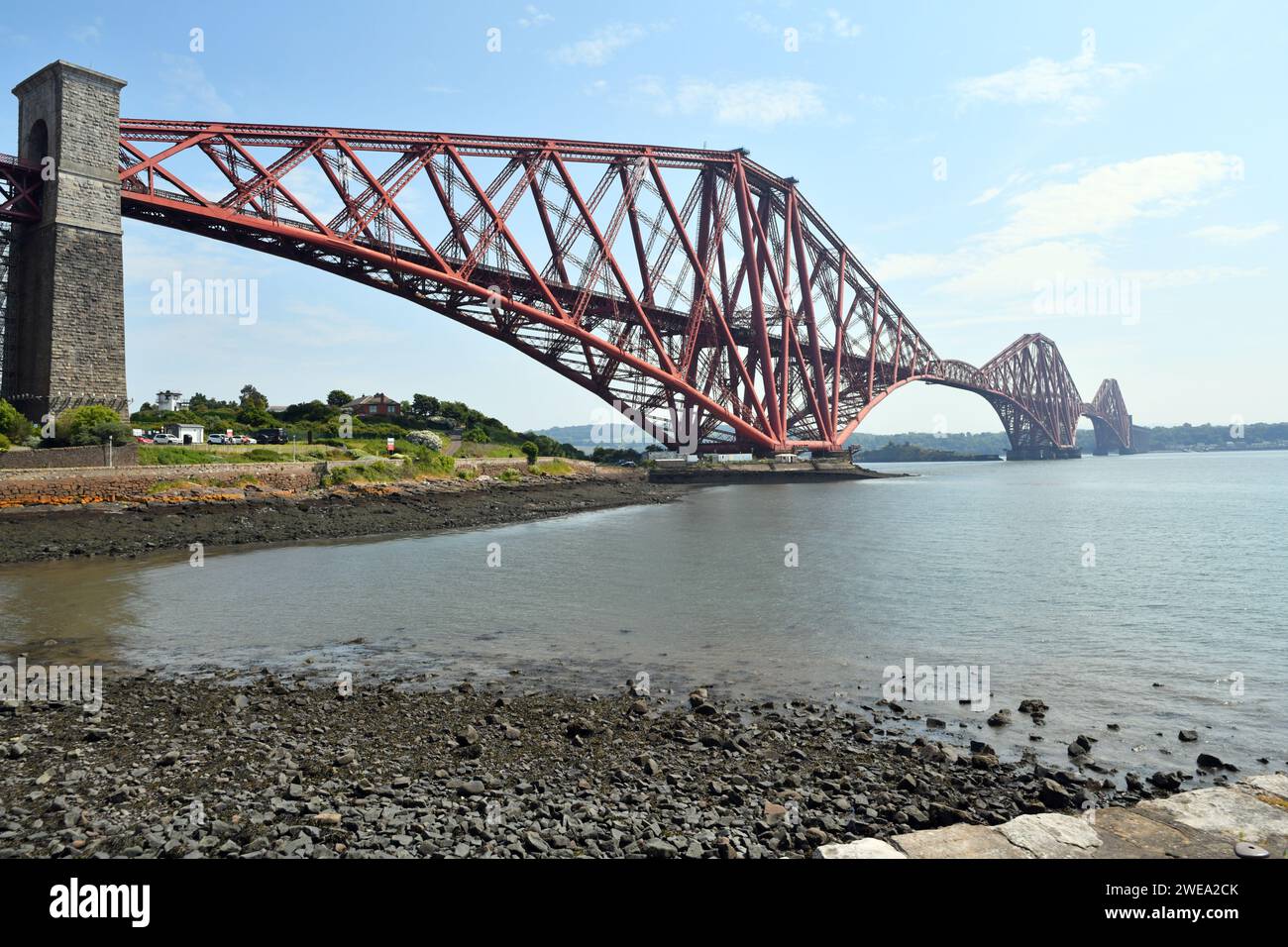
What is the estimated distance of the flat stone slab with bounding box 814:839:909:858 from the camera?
5715 mm

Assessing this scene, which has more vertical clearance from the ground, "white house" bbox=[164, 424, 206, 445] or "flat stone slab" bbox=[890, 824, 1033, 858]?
"white house" bbox=[164, 424, 206, 445]

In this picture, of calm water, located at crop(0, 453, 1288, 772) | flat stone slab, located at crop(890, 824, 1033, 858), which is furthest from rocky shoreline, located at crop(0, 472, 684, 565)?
flat stone slab, located at crop(890, 824, 1033, 858)

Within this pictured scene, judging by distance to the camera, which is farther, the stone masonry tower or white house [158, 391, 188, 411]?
white house [158, 391, 188, 411]

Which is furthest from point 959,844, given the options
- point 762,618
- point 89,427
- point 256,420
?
point 256,420

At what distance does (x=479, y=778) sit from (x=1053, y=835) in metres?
5.87

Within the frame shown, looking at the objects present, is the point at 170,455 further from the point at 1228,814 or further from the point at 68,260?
the point at 1228,814

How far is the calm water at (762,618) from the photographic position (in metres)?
12.8

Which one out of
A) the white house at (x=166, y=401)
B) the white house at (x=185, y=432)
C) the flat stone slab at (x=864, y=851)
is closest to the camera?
the flat stone slab at (x=864, y=851)

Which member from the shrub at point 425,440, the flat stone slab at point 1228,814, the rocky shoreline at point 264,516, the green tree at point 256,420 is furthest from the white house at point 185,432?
the flat stone slab at point 1228,814

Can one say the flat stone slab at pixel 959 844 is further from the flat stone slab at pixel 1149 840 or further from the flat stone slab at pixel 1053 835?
the flat stone slab at pixel 1149 840

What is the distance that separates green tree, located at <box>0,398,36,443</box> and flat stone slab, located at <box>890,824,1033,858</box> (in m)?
39.1

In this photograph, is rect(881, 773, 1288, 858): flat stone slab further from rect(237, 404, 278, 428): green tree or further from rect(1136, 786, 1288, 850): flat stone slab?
rect(237, 404, 278, 428): green tree

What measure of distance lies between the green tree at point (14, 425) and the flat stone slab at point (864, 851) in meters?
38.6

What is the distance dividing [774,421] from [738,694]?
7914cm
